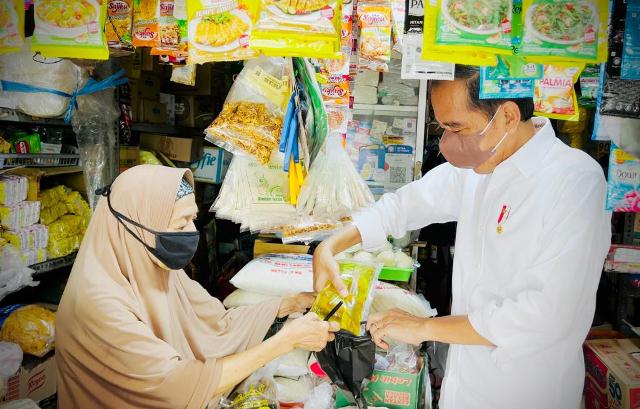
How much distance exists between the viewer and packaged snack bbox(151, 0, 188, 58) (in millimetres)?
1971

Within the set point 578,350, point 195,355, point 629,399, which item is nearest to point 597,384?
point 629,399

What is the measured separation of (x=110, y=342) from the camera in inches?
61.6

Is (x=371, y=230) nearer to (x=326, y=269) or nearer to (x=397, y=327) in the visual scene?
(x=326, y=269)

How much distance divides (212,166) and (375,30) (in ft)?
6.53

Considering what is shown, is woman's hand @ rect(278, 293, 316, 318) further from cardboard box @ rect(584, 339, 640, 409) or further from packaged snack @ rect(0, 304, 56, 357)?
cardboard box @ rect(584, 339, 640, 409)

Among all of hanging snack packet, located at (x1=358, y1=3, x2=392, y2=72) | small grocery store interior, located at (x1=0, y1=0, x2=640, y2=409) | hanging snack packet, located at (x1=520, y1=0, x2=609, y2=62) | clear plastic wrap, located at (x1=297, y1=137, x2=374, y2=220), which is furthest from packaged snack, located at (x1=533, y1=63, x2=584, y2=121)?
clear plastic wrap, located at (x1=297, y1=137, x2=374, y2=220)

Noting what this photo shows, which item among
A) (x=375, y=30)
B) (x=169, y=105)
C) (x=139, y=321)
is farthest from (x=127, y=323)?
(x=169, y=105)

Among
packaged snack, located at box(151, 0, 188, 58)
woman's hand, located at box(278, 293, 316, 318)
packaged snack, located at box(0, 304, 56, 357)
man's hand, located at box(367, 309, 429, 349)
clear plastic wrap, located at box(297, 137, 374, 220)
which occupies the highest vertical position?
packaged snack, located at box(151, 0, 188, 58)

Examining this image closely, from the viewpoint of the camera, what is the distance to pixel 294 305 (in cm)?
224

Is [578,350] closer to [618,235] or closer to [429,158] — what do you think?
[618,235]

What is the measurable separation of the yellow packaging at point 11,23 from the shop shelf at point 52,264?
1239mm

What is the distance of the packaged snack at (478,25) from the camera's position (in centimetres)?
132

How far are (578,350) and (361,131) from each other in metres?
2.26

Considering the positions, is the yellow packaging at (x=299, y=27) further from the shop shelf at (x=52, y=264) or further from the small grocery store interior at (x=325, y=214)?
the shop shelf at (x=52, y=264)
